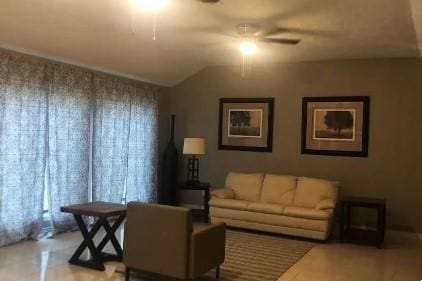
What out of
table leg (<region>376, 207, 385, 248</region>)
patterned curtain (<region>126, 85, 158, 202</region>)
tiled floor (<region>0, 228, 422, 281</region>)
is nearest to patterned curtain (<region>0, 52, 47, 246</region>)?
tiled floor (<region>0, 228, 422, 281</region>)

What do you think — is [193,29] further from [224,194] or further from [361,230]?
[361,230]

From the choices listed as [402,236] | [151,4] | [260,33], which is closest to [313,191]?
[402,236]

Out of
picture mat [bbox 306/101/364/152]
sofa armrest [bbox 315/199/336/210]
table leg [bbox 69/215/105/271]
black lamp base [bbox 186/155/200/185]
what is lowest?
table leg [bbox 69/215/105/271]

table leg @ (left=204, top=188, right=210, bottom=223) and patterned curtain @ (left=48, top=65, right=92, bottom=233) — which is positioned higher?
patterned curtain @ (left=48, top=65, right=92, bottom=233)

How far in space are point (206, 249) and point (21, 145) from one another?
279 centimetres

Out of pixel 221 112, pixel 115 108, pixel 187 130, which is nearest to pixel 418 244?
pixel 221 112

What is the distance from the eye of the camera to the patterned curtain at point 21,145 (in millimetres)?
4816

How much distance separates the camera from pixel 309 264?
4.65 meters

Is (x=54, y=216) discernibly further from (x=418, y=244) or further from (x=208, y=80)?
(x=418, y=244)

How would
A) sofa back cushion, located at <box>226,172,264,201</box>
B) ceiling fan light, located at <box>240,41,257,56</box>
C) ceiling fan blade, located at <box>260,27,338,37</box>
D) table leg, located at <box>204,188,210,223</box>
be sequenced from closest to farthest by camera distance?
ceiling fan blade, located at <box>260,27,338,37</box>
ceiling fan light, located at <box>240,41,257,56</box>
sofa back cushion, located at <box>226,172,264,201</box>
table leg, located at <box>204,188,210,223</box>

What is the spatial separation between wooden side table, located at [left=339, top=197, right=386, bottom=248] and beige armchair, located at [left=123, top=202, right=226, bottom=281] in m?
2.73

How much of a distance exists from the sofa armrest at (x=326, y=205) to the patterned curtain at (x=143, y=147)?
3014mm

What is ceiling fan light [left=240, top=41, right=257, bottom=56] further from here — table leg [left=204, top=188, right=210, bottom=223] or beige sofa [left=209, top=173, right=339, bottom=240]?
table leg [left=204, top=188, right=210, bottom=223]

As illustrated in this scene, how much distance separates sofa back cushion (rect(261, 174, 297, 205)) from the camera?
640cm
